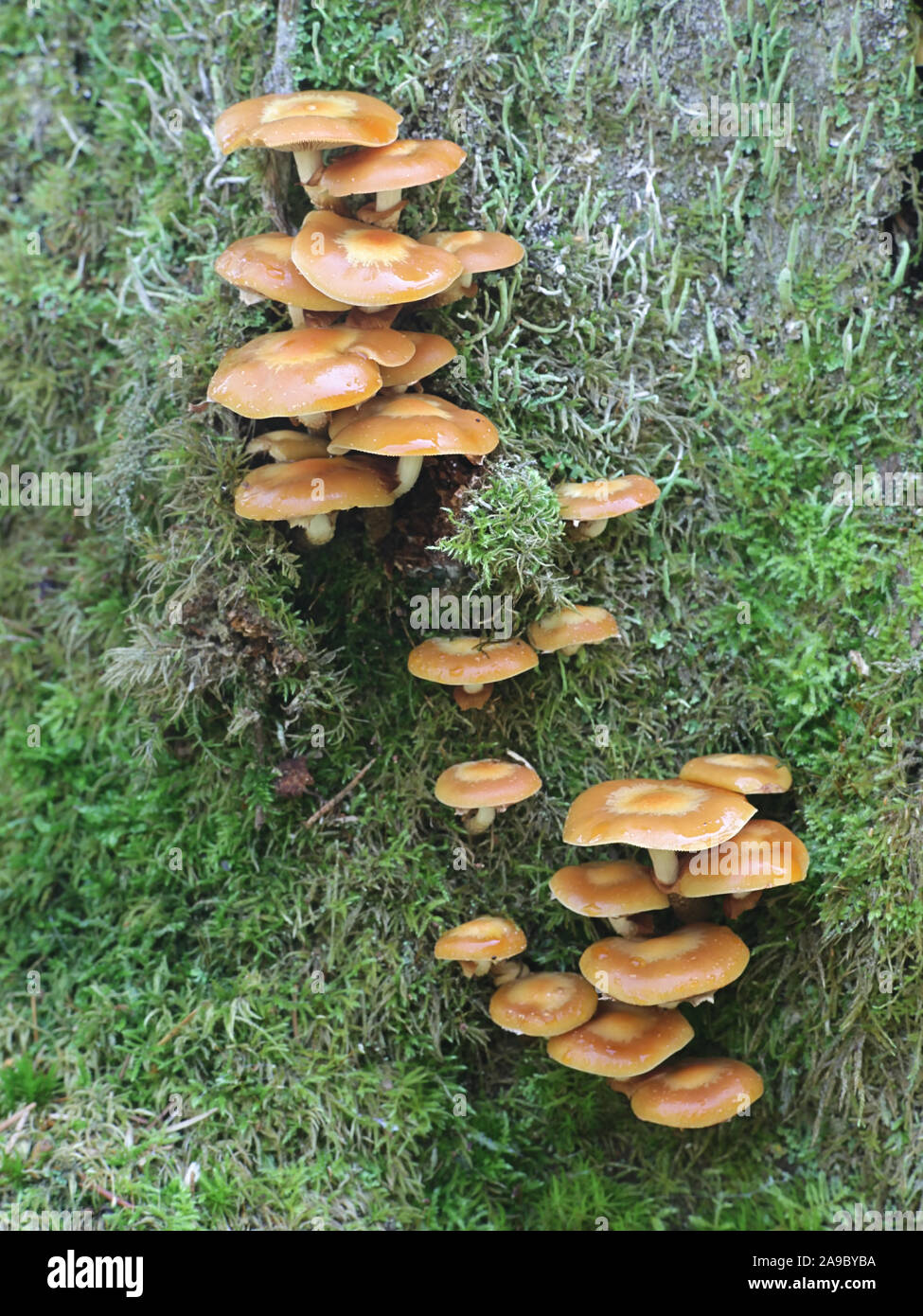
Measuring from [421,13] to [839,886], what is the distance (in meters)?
3.87

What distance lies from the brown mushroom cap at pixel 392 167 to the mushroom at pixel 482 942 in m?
2.70

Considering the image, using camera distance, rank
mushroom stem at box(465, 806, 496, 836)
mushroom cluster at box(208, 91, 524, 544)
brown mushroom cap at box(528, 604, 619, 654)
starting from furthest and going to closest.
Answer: mushroom stem at box(465, 806, 496, 836) < brown mushroom cap at box(528, 604, 619, 654) < mushroom cluster at box(208, 91, 524, 544)

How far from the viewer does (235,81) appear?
14.7 ft

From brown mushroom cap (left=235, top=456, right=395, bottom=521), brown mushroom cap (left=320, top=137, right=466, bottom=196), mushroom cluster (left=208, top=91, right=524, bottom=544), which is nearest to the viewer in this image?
mushroom cluster (left=208, top=91, right=524, bottom=544)

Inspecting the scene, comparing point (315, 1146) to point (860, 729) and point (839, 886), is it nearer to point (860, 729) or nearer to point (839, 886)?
point (839, 886)

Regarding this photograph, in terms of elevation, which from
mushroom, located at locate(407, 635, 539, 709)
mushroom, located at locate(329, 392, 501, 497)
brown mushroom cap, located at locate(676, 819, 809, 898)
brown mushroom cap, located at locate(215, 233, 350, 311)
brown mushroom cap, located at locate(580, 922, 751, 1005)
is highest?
brown mushroom cap, located at locate(215, 233, 350, 311)

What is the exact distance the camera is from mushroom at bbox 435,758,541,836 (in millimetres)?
3773

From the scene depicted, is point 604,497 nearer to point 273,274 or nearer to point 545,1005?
point 273,274

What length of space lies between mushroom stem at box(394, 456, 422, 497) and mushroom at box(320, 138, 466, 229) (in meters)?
0.95

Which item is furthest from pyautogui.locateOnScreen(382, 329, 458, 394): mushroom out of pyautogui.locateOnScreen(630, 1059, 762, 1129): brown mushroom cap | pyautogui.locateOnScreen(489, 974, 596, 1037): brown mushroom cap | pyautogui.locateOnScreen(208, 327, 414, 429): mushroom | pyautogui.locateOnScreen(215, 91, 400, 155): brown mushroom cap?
pyautogui.locateOnScreen(630, 1059, 762, 1129): brown mushroom cap

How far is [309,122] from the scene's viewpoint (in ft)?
11.2

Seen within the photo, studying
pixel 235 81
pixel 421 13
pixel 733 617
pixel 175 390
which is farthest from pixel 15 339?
pixel 733 617

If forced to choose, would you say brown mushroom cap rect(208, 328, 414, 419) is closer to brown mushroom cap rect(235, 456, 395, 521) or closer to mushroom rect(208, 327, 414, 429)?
mushroom rect(208, 327, 414, 429)
